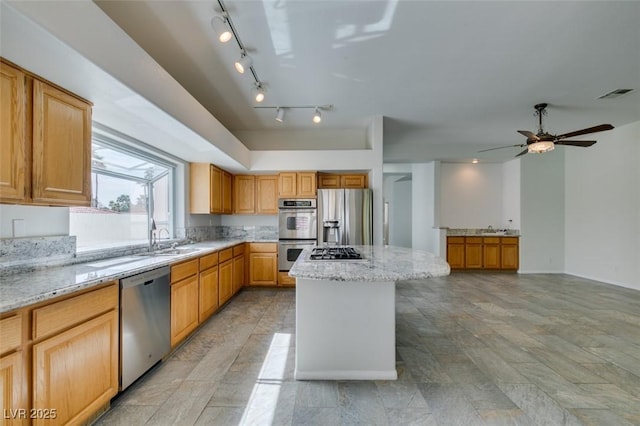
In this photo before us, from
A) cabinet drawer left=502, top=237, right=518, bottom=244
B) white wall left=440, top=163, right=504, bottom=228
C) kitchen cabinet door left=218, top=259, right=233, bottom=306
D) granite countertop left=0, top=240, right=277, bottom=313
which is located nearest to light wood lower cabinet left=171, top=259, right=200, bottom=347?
granite countertop left=0, top=240, right=277, bottom=313

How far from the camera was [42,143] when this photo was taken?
161 cm

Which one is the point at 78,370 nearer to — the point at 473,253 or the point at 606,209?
the point at 473,253

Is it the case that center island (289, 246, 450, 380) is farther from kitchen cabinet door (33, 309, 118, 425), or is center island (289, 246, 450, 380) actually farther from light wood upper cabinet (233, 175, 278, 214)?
light wood upper cabinet (233, 175, 278, 214)

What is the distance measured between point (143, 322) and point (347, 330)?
1541mm

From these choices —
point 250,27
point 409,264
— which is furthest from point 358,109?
point 409,264

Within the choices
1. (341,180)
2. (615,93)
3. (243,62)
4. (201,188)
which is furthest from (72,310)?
(615,93)

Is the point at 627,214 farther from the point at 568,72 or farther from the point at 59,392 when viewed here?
the point at 59,392

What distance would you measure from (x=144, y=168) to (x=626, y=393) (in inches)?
196

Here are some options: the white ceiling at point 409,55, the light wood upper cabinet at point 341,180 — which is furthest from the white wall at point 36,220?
the light wood upper cabinet at point 341,180

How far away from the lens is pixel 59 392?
138 centimetres

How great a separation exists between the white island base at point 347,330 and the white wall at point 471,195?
523 centimetres

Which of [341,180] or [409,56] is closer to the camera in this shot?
[409,56]

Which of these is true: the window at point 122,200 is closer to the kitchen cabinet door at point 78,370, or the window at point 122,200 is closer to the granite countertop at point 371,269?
the kitchen cabinet door at point 78,370

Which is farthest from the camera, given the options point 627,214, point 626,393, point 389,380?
point 627,214
